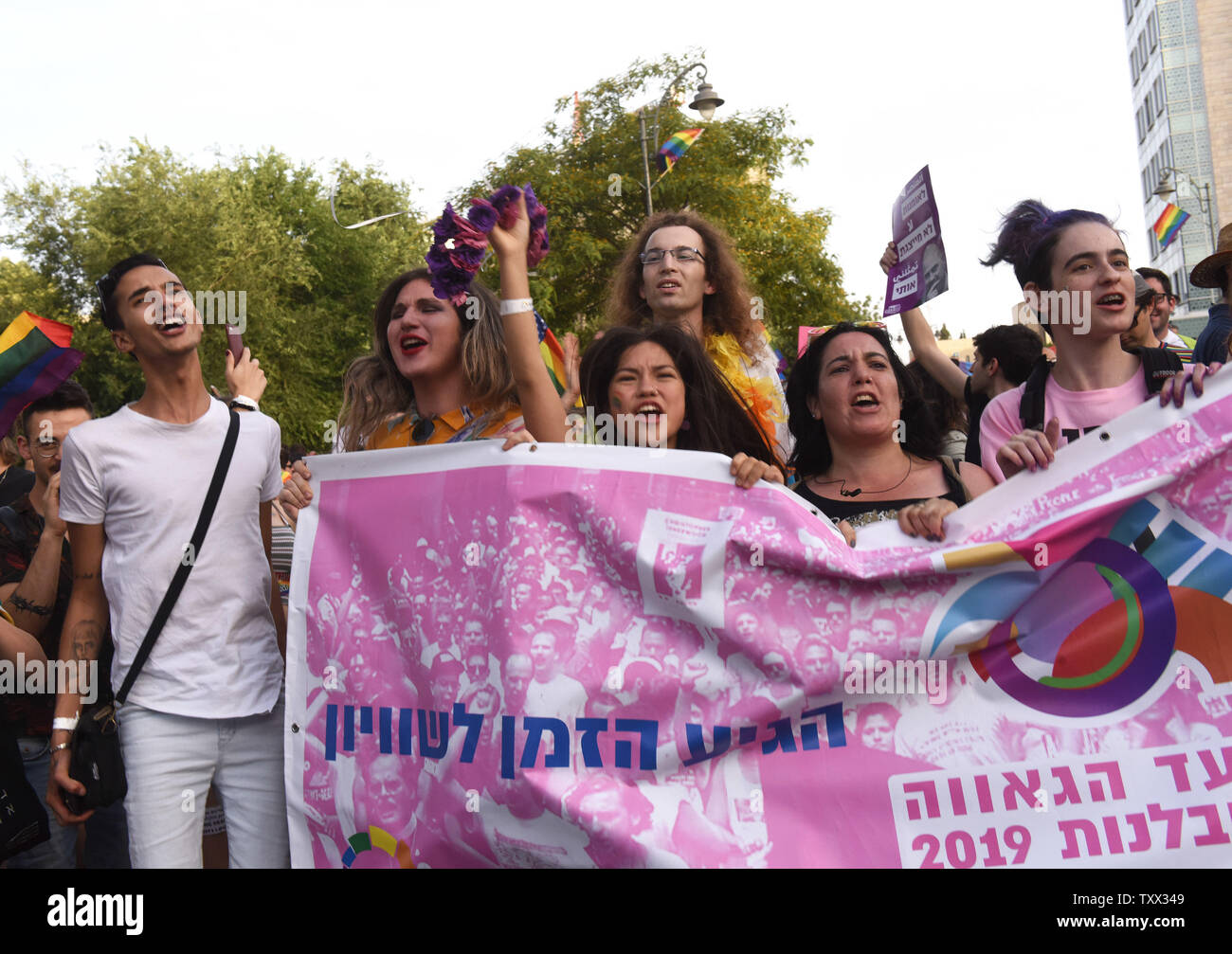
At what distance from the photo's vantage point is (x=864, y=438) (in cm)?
338

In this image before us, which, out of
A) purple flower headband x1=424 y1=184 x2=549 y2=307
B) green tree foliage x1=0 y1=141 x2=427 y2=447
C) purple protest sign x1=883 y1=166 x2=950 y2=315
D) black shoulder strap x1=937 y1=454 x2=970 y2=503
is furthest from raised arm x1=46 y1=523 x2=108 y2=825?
green tree foliage x1=0 y1=141 x2=427 y2=447

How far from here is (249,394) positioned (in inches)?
152

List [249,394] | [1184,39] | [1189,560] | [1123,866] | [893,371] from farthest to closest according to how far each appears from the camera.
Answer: [1184,39], [249,394], [893,371], [1189,560], [1123,866]

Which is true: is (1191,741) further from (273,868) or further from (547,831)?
(273,868)

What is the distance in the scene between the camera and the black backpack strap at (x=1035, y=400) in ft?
10.9

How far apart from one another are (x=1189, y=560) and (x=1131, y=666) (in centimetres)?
31

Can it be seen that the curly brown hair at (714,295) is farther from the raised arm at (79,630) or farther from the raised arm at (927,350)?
the raised arm at (79,630)

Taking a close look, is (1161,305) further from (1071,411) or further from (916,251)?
(1071,411)

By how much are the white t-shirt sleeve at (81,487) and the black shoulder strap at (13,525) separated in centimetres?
96

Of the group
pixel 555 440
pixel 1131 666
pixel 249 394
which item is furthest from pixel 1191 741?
pixel 249 394

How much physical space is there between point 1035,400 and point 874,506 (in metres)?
0.60

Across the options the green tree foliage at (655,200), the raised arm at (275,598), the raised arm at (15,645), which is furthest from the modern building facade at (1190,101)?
the raised arm at (15,645)

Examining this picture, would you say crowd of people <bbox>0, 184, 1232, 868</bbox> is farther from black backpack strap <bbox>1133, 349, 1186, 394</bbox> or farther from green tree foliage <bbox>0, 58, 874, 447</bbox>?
green tree foliage <bbox>0, 58, 874, 447</bbox>

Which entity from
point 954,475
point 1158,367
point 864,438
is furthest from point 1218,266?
point 864,438
